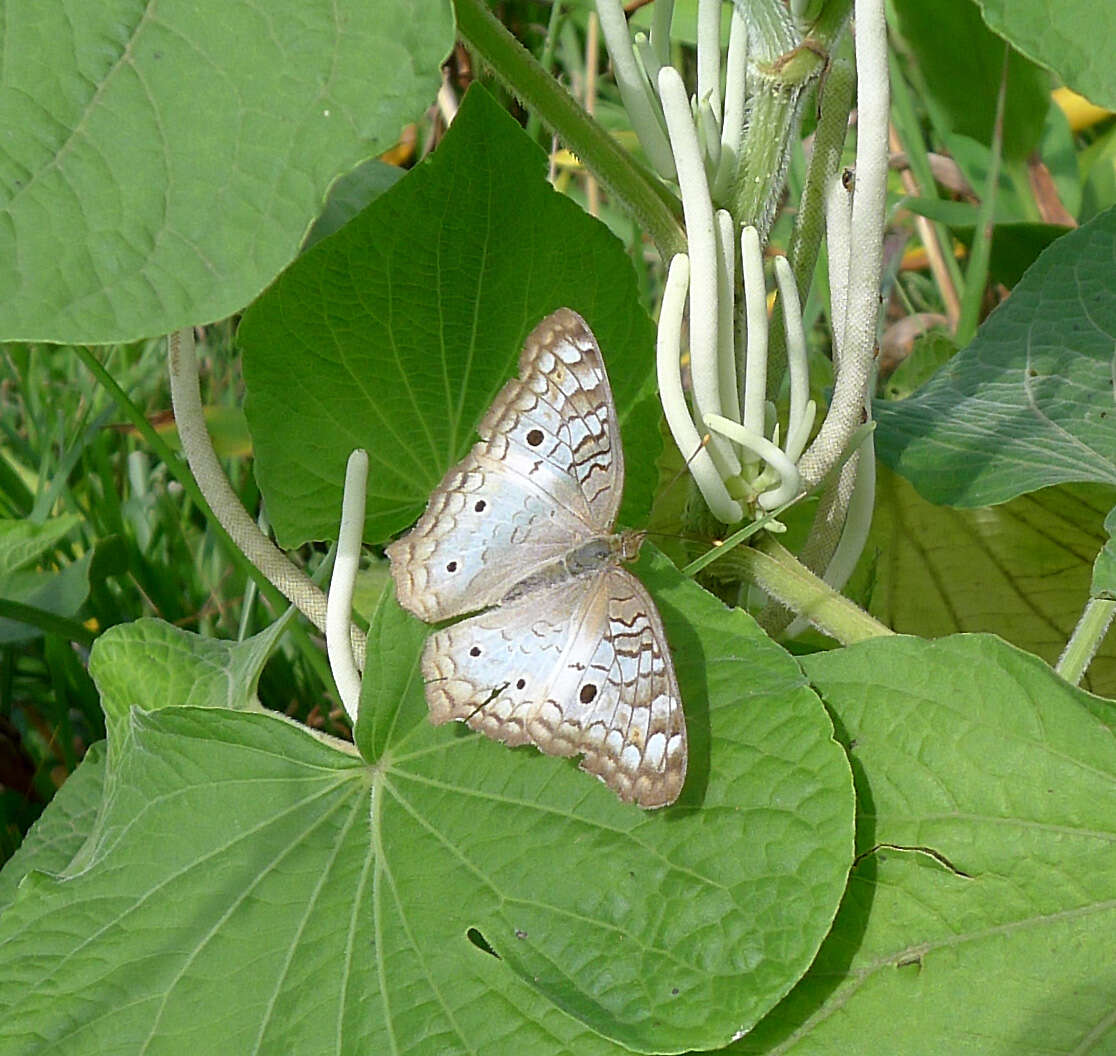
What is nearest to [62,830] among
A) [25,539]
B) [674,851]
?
[25,539]

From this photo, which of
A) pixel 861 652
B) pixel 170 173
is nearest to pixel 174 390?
pixel 170 173

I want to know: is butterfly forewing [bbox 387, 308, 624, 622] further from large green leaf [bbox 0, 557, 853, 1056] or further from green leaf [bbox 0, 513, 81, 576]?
green leaf [bbox 0, 513, 81, 576]

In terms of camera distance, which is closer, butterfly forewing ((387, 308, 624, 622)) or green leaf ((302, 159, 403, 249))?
butterfly forewing ((387, 308, 624, 622))

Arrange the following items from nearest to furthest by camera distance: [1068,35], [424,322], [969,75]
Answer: [1068,35] → [424,322] → [969,75]

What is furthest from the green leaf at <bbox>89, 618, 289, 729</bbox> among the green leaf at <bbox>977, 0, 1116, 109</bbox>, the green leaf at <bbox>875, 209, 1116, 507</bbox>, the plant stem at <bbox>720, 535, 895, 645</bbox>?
the green leaf at <bbox>977, 0, 1116, 109</bbox>

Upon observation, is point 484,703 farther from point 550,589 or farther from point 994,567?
point 994,567

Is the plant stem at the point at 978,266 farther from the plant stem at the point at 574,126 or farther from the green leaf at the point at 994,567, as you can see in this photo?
the plant stem at the point at 574,126
